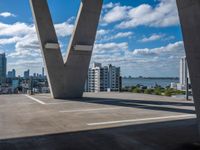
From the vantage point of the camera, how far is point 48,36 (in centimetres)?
1683

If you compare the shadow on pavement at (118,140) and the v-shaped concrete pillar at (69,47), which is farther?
the v-shaped concrete pillar at (69,47)

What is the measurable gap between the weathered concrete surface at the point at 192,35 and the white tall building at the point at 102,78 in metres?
60.6

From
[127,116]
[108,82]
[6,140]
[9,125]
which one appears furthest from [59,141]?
[108,82]

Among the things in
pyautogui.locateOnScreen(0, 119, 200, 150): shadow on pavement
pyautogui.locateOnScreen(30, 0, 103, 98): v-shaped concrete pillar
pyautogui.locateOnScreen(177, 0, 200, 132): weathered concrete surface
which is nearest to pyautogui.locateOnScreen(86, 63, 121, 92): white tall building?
pyautogui.locateOnScreen(30, 0, 103, 98): v-shaped concrete pillar

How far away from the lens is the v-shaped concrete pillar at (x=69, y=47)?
16445mm

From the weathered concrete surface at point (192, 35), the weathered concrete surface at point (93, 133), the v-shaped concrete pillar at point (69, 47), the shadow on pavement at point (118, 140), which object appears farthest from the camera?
the v-shaped concrete pillar at point (69, 47)

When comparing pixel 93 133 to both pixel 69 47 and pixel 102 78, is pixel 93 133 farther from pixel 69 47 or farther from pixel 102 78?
pixel 102 78

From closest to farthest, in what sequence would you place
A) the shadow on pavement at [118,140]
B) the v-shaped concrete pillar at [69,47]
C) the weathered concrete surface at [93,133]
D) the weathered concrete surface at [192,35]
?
1. the weathered concrete surface at [192,35]
2. the shadow on pavement at [118,140]
3. the weathered concrete surface at [93,133]
4. the v-shaped concrete pillar at [69,47]

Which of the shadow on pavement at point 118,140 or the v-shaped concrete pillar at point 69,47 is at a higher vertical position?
the v-shaped concrete pillar at point 69,47

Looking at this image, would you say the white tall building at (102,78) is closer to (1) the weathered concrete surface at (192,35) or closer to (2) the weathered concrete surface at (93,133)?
(2) the weathered concrete surface at (93,133)

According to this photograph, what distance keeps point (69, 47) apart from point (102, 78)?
52.3m

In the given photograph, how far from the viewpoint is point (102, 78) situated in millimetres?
69562

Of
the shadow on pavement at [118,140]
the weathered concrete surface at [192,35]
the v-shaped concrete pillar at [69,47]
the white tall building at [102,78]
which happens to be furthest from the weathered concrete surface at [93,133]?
the white tall building at [102,78]

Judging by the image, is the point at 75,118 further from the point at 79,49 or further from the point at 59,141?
the point at 79,49
